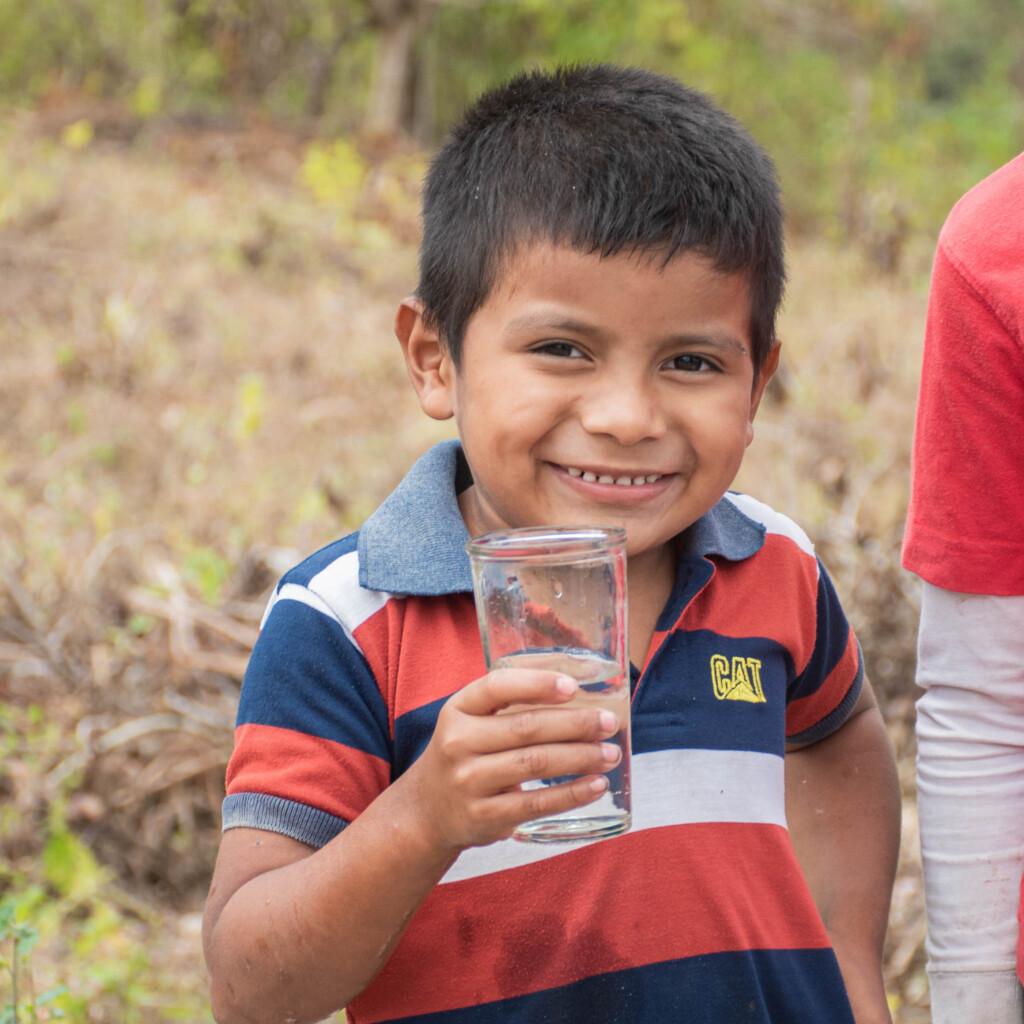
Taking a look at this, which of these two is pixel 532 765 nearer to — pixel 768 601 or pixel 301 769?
pixel 301 769

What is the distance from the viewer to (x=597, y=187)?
138cm

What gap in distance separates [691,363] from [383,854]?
2.16 feet

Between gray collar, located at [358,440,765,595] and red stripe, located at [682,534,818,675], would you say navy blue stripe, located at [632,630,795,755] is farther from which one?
gray collar, located at [358,440,765,595]

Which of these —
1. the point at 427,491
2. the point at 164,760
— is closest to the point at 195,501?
the point at 164,760

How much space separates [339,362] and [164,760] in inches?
154

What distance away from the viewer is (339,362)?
691 centimetres

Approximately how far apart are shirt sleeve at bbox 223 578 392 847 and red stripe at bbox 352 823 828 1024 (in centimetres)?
18

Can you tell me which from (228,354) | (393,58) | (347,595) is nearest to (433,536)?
(347,595)

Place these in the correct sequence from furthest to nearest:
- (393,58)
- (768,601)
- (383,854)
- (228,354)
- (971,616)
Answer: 1. (393,58)
2. (228,354)
3. (768,601)
4. (971,616)
5. (383,854)

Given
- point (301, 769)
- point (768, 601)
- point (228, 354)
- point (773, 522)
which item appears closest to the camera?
point (301, 769)

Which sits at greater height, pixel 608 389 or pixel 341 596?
pixel 608 389

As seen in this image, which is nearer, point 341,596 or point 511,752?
point 511,752

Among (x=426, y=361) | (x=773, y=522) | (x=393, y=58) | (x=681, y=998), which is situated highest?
(x=393, y=58)

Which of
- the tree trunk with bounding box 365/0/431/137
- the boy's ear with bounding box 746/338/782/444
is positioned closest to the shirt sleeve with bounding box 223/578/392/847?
the boy's ear with bounding box 746/338/782/444
